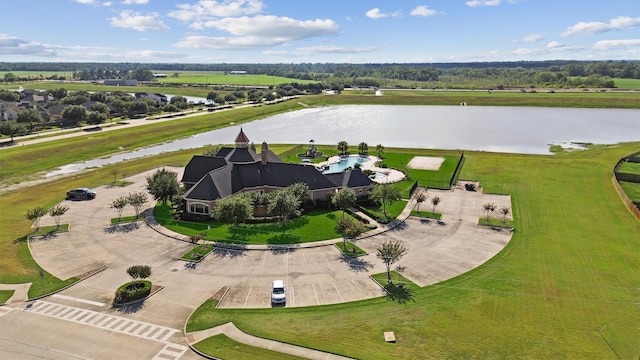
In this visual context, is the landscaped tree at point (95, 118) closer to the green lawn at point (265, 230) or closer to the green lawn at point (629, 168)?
the green lawn at point (265, 230)

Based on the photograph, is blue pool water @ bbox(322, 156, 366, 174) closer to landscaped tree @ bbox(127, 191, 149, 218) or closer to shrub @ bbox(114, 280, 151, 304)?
landscaped tree @ bbox(127, 191, 149, 218)

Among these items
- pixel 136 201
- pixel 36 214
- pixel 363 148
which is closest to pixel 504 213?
pixel 363 148

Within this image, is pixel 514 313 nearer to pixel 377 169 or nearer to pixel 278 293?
pixel 278 293

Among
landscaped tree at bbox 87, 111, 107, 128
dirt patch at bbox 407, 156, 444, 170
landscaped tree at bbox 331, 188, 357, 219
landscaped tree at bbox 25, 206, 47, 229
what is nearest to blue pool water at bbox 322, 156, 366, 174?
dirt patch at bbox 407, 156, 444, 170

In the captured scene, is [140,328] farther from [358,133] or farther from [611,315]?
[358,133]

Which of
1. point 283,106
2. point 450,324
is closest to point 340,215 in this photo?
point 450,324

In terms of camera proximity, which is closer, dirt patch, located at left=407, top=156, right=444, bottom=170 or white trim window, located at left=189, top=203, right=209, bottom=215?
white trim window, located at left=189, top=203, right=209, bottom=215
